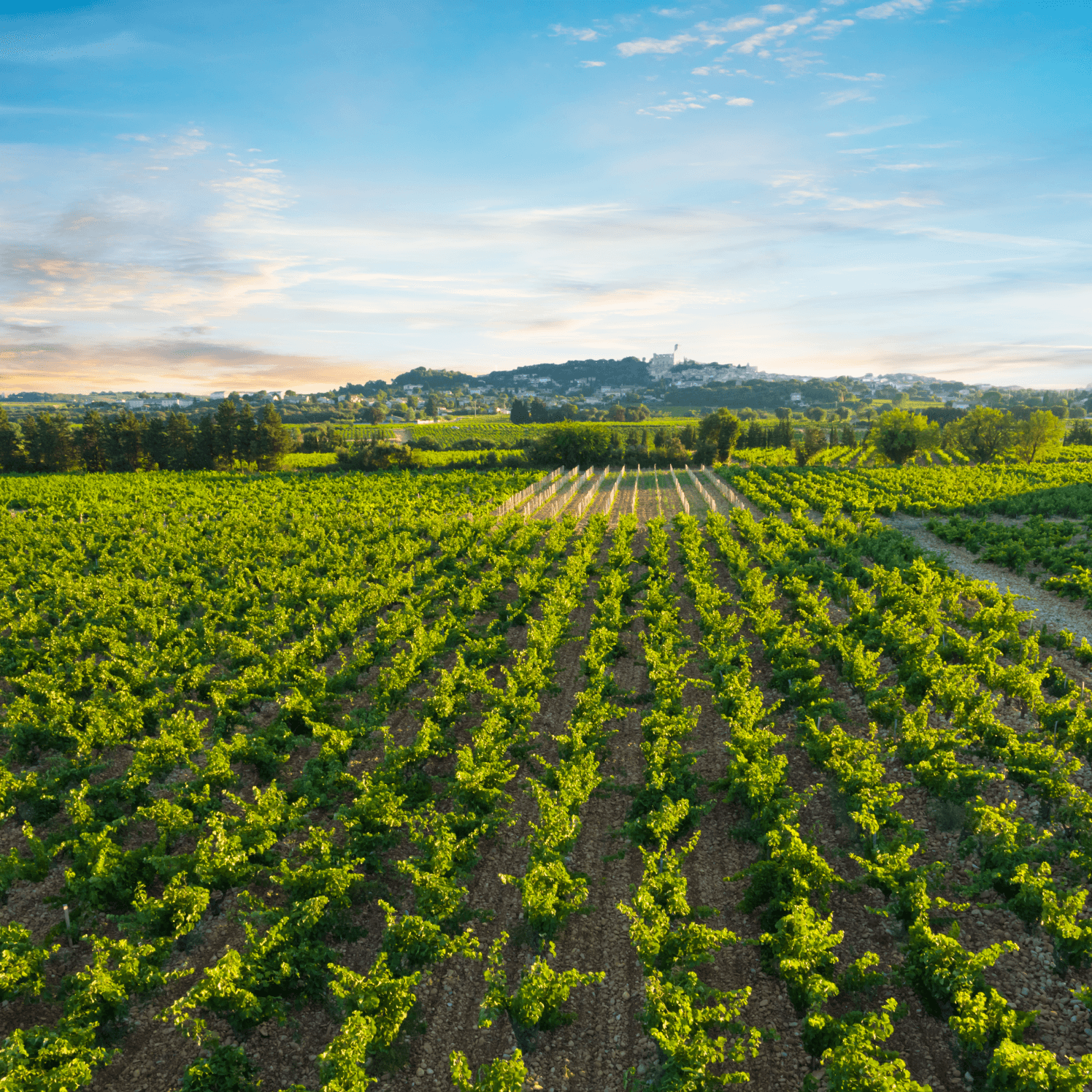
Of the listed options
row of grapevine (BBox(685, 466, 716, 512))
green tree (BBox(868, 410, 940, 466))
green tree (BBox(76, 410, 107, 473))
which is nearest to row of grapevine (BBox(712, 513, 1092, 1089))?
row of grapevine (BBox(685, 466, 716, 512))

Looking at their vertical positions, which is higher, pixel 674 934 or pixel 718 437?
pixel 718 437

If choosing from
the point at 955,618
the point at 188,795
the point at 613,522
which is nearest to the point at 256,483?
the point at 613,522

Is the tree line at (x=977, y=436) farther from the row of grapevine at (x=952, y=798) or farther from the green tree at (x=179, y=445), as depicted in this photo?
the green tree at (x=179, y=445)

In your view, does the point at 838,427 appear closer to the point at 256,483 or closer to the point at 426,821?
the point at 256,483

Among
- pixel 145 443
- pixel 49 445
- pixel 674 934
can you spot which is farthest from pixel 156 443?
pixel 674 934

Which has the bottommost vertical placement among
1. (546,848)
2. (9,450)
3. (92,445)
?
(546,848)

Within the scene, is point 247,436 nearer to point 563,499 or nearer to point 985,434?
point 563,499

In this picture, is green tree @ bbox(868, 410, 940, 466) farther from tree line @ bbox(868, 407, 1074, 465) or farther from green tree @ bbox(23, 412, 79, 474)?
green tree @ bbox(23, 412, 79, 474)
